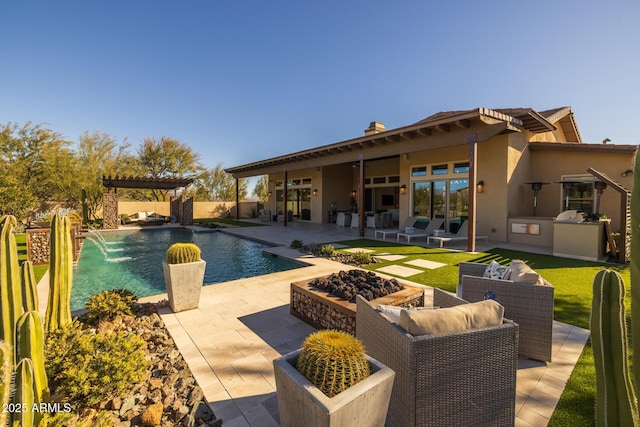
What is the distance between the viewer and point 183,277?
434cm

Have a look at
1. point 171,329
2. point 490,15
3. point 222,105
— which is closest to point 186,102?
point 222,105

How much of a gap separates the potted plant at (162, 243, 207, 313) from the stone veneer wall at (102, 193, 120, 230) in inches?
603

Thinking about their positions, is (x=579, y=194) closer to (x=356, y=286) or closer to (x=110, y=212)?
(x=356, y=286)

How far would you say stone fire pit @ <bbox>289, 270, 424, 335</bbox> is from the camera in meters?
3.42

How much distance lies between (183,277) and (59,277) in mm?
1521

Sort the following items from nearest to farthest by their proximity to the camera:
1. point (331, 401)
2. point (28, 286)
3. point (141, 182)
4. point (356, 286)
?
point (331, 401)
point (28, 286)
point (356, 286)
point (141, 182)

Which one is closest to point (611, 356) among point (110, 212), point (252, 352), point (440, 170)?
point (252, 352)

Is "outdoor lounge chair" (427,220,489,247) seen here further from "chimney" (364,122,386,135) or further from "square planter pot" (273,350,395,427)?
"square planter pot" (273,350,395,427)

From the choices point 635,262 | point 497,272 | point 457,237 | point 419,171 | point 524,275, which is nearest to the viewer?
point 635,262

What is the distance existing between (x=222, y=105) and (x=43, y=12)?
1215 cm

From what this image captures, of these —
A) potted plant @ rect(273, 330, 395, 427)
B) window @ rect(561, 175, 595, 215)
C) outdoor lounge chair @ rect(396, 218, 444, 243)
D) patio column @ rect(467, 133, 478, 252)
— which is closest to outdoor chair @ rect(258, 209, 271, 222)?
outdoor lounge chair @ rect(396, 218, 444, 243)

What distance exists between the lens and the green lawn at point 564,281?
239cm

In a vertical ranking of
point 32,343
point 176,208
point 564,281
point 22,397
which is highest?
point 176,208

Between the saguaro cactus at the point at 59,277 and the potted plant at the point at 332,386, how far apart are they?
2.69 meters
